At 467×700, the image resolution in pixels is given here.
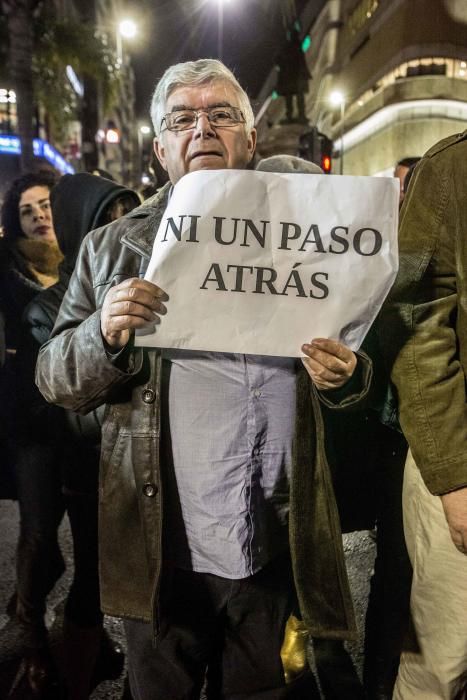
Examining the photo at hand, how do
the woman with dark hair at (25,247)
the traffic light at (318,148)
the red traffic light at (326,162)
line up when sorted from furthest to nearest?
1. the red traffic light at (326,162)
2. the traffic light at (318,148)
3. the woman with dark hair at (25,247)

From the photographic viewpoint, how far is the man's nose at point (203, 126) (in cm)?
154

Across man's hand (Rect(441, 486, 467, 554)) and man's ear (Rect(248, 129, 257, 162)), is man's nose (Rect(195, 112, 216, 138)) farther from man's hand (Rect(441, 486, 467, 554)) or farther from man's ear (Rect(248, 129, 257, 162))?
man's hand (Rect(441, 486, 467, 554))

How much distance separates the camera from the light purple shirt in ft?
4.95

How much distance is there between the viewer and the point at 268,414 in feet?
5.02

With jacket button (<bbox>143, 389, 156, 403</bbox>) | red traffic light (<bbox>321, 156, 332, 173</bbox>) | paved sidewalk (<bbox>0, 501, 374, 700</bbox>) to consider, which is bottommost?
paved sidewalk (<bbox>0, 501, 374, 700</bbox>)

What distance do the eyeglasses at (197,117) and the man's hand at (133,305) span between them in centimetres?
55

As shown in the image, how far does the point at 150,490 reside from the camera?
1471 mm

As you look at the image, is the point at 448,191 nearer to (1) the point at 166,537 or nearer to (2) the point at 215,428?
(2) the point at 215,428

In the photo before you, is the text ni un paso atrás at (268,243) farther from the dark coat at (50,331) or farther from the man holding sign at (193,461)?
the dark coat at (50,331)

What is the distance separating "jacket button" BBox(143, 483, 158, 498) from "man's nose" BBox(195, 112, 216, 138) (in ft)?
3.09

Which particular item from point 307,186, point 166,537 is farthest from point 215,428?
point 307,186

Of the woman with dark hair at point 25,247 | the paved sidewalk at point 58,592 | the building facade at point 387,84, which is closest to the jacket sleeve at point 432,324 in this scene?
the paved sidewalk at point 58,592

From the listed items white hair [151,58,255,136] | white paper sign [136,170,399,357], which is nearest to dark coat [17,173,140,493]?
white hair [151,58,255,136]

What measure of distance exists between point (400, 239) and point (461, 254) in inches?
6.2
